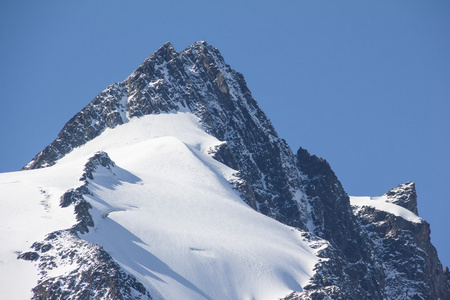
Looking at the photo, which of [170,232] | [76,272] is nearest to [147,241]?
[170,232]

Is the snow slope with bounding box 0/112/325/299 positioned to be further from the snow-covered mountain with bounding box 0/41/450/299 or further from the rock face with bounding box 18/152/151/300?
the rock face with bounding box 18/152/151/300

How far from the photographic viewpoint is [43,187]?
543 ft

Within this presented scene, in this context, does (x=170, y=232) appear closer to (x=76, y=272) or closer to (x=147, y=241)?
(x=147, y=241)

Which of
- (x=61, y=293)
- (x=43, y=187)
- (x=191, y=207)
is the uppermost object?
(x=191, y=207)

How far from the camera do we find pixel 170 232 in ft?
526

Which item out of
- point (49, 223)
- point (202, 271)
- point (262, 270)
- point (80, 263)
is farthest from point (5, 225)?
point (262, 270)

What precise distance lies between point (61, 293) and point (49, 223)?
73.0ft

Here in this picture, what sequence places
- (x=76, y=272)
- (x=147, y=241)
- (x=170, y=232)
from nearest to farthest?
(x=76, y=272), (x=147, y=241), (x=170, y=232)

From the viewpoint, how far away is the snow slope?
478ft

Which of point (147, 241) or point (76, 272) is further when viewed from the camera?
point (147, 241)

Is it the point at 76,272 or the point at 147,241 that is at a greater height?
the point at 147,241

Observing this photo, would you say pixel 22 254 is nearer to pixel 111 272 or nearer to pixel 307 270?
pixel 111 272

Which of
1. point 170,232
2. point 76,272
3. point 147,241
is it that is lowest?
point 76,272

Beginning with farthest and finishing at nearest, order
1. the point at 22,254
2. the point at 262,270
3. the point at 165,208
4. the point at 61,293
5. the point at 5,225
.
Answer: the point at 165,208, the point at 262,270, the point at 5,225, the point at 22,254, the point at 61,293
